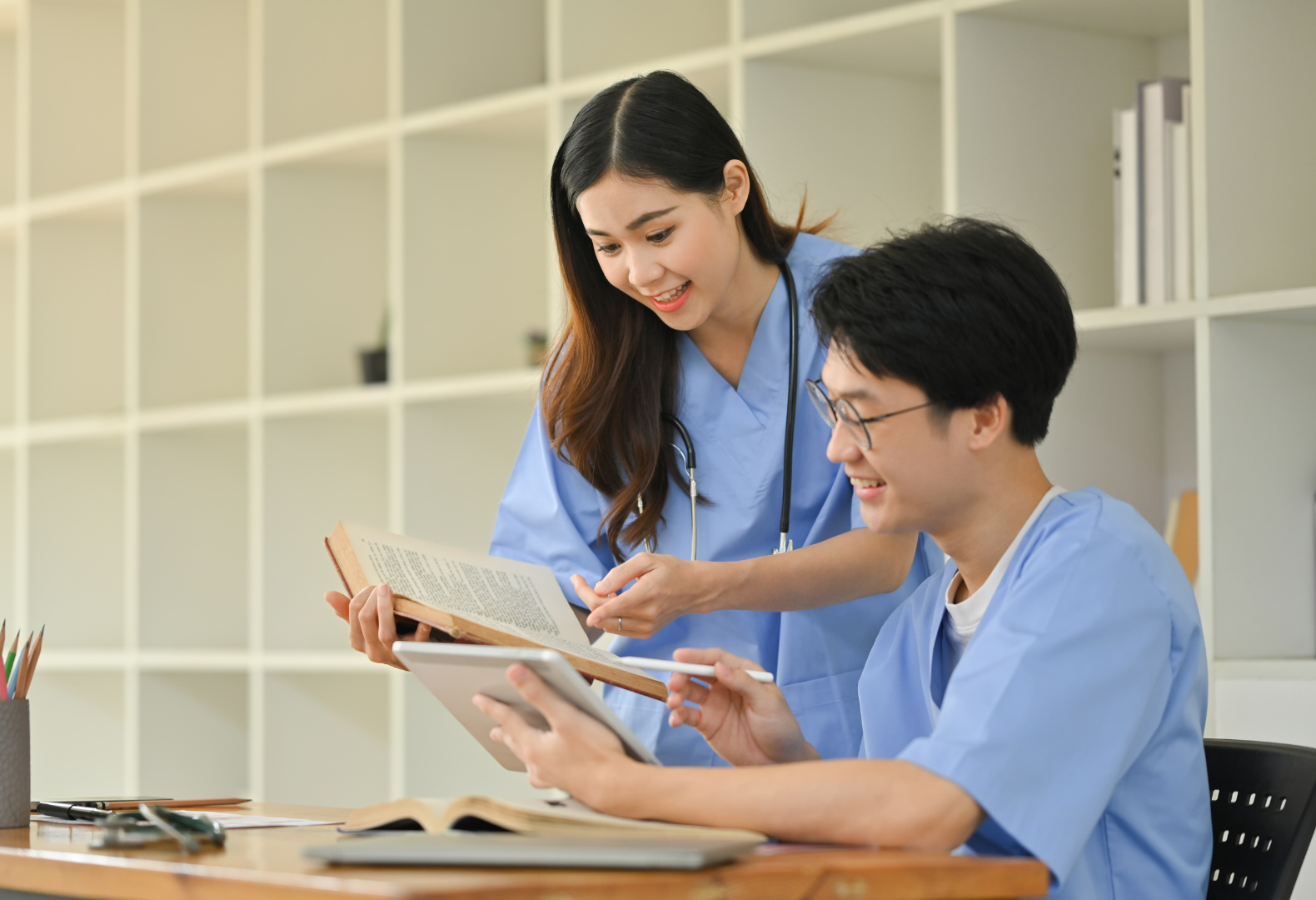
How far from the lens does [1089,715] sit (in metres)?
1.02

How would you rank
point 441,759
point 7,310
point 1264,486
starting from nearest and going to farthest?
point 1264,486 → point 441,759 → point 7,310

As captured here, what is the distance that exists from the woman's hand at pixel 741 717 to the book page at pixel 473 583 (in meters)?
0.11

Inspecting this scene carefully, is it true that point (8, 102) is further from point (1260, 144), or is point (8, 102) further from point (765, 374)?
point (1260, 144)

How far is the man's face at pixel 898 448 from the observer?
118cm

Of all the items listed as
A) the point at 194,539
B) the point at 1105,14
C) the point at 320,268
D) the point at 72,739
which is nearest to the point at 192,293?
the point at 320,268

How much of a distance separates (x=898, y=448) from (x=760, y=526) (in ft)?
1.69

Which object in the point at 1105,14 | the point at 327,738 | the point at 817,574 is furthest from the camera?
the point at 327,738

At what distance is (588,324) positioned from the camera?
174 cm

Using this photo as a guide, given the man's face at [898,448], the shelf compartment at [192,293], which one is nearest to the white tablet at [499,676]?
the man's face at [898,448]

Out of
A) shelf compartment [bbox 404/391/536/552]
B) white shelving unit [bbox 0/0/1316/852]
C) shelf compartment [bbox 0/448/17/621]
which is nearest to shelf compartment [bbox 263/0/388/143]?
white shelving unit [bbox 0/0/1316/852]

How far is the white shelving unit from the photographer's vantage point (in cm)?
183

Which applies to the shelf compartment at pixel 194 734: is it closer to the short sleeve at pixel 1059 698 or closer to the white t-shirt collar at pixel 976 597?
the white t-shirt collar at pixel 976 597

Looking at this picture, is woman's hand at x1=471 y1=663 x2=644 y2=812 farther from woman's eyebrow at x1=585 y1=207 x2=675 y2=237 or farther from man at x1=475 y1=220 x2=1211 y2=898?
woman's eyebrow at x1=585 y1=207 x2=675 y2=237

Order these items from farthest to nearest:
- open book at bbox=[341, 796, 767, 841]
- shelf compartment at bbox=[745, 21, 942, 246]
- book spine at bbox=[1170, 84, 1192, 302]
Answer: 1. shelf compartment at bbox=[745, 21, 942, 246]
2. book spine at bbox=[1170, 84, 1192, 302]
3. open book at bbox=[341, 796, 767, 841]
